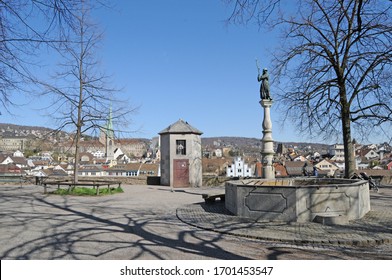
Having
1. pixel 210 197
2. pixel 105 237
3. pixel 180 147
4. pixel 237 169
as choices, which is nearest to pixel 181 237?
pixel 105 237

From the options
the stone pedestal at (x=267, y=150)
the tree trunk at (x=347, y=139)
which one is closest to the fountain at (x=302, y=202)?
the stone pedestal at (x=267, y=150)

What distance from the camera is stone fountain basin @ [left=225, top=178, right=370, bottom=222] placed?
8.97 meters

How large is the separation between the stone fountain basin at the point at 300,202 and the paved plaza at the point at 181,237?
40 centimetres

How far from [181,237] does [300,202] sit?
3.47 meters

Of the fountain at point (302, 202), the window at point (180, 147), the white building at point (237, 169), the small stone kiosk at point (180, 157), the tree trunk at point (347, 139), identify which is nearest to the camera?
the fountain at point (302, 202)

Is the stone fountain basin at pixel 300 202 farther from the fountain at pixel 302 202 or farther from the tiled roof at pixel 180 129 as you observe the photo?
the tiled roof at pixel 180 129

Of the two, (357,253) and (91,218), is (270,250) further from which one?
(91,218)

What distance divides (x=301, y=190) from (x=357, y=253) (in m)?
2.81

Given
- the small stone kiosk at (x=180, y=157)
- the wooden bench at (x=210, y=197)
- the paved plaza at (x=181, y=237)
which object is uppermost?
the small stone kiosk at (x=180, y=157)

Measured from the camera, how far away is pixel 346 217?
879cm

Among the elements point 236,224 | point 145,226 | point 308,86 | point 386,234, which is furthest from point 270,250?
point 308,86

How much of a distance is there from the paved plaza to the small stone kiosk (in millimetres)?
13628

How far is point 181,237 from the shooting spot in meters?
7.46

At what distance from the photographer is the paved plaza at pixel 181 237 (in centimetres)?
614
